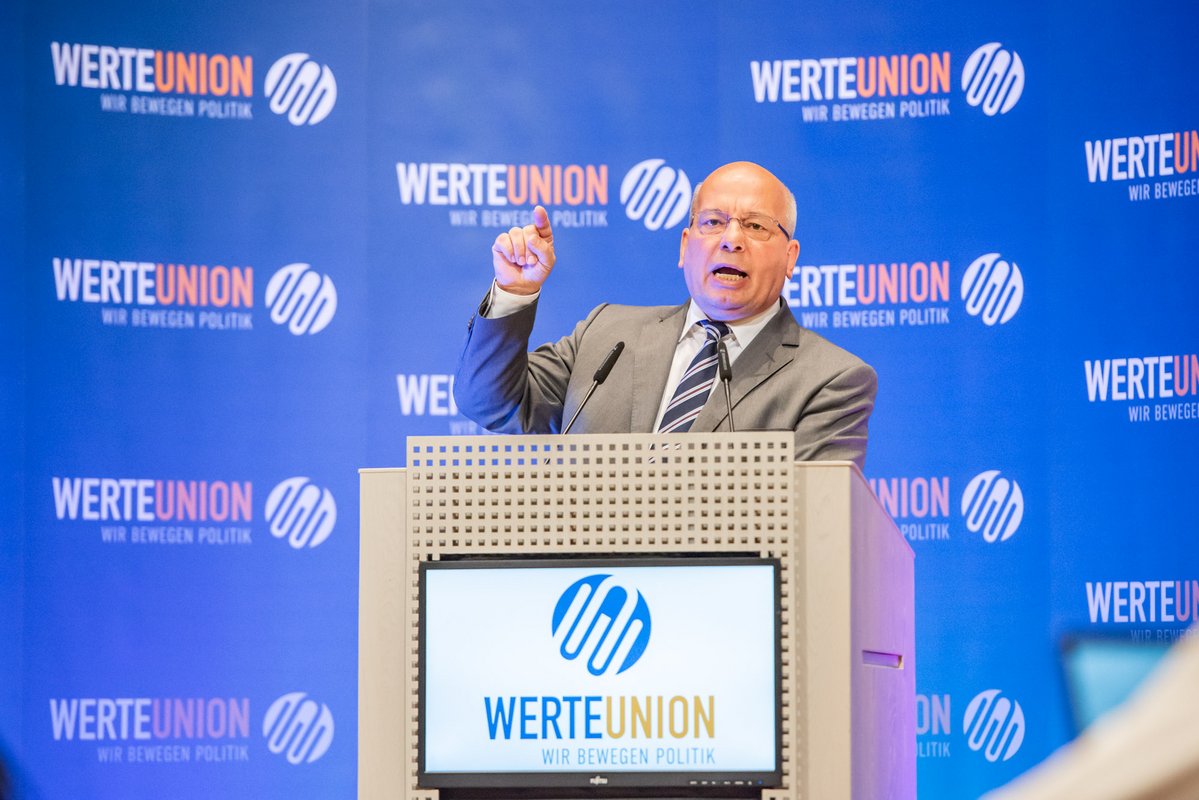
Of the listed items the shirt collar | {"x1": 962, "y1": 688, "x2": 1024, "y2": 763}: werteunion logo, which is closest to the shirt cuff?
the shirt collar

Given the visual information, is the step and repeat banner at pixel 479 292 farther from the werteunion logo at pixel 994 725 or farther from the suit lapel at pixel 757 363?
the suit lapel at pixel 757 363

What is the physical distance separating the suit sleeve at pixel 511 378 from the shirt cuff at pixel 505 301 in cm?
1

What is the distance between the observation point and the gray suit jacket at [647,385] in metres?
2.94

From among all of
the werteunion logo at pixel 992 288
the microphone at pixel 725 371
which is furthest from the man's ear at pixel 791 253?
the werteunion logo at pixel 992 288

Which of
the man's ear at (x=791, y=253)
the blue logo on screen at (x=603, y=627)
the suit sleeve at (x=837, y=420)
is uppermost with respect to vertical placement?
the man's ear at (x=791, y=253)

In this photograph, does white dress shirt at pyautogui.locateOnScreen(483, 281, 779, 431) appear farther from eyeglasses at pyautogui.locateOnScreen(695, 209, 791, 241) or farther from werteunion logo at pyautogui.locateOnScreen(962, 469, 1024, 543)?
werteunion logo at pyautogui.locateOnScreen(962, 469, 1024, 543)

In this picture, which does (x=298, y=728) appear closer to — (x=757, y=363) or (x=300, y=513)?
(x=300, y=513)

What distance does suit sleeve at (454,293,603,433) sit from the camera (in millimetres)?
2846

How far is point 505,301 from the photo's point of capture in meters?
2.78

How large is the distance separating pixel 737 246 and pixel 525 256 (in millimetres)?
875

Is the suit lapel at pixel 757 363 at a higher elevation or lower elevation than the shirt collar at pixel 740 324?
lower

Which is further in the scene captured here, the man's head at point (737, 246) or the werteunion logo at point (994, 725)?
the werteunion logo at point (994, 725)

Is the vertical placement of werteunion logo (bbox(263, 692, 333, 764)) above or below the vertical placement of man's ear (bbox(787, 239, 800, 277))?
below

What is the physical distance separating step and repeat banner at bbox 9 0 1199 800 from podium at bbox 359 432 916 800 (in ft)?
10.5
